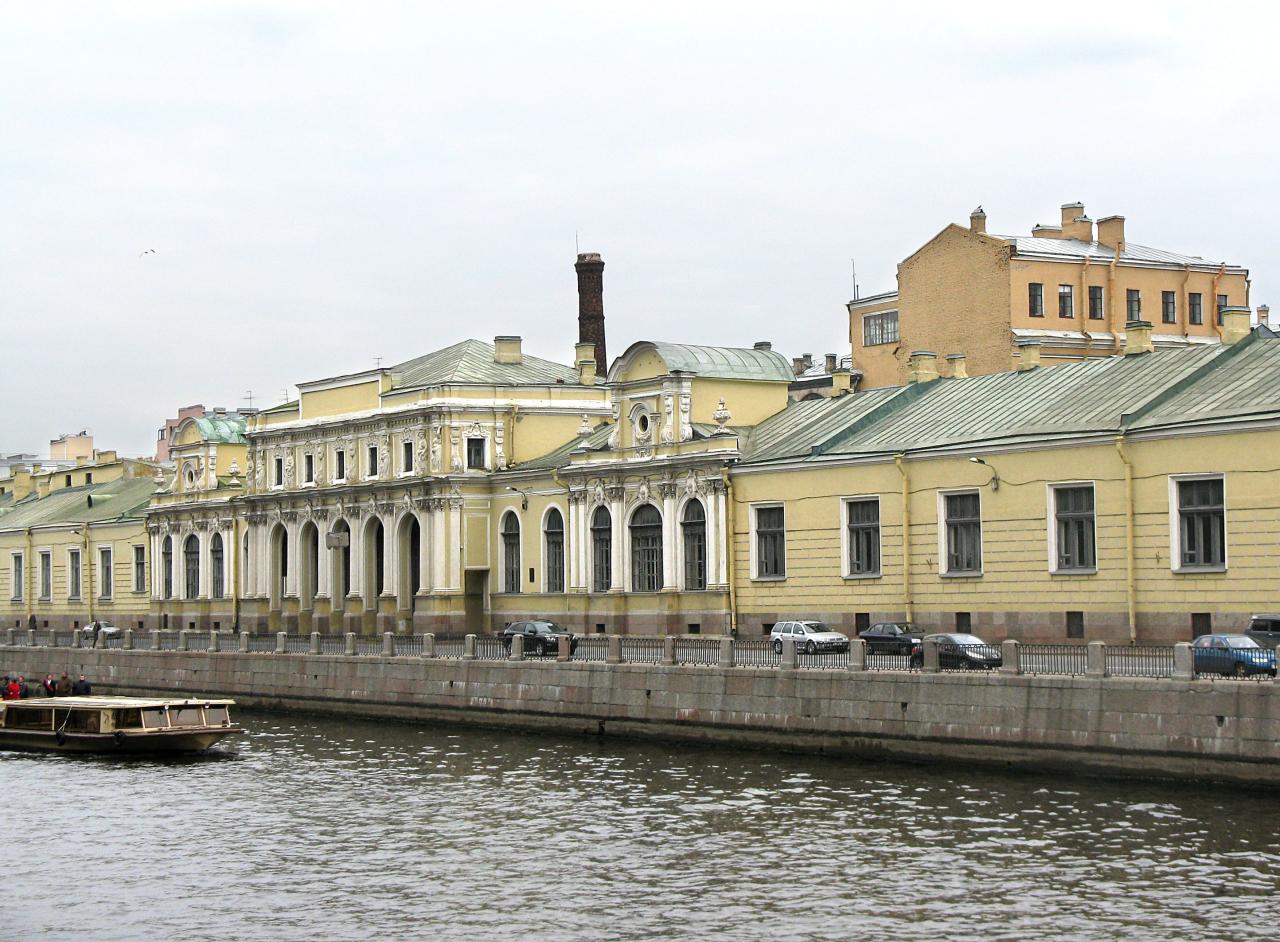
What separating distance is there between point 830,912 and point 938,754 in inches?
469

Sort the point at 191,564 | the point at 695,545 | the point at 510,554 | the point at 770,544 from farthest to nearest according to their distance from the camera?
the point at 191,564 < the point at 510,554 < the point at 695,545 < the point at 770,544

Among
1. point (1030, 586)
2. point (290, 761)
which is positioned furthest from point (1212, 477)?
point (290, 761)

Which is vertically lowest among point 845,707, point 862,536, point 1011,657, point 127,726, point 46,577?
point 127,726

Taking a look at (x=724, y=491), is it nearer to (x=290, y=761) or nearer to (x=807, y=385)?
(x=290, y=761)

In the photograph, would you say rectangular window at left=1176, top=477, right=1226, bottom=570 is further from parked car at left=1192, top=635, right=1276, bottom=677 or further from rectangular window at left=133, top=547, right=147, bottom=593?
rectangular window at left=133, top=547, right=147, bottom=593

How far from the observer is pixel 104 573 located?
294 ft

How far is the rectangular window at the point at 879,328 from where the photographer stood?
80562 mm

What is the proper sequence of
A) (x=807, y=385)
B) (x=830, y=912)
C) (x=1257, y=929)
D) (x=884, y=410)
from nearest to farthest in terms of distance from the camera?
(x=1257, y=929) < (x=830, y=912) < (x=884, y=410) < (x=807, y=385)

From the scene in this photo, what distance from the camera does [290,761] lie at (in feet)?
143

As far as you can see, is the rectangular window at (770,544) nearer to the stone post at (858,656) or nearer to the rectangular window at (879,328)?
the stone post at (858,656)

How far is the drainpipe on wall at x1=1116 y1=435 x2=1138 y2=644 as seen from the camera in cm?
4525

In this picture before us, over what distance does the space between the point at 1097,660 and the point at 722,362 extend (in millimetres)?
29547

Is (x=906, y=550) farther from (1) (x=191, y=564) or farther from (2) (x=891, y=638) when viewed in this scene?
(1) (x=191, y=564)

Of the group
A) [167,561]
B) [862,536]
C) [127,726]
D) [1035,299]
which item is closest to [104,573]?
[167,561]
